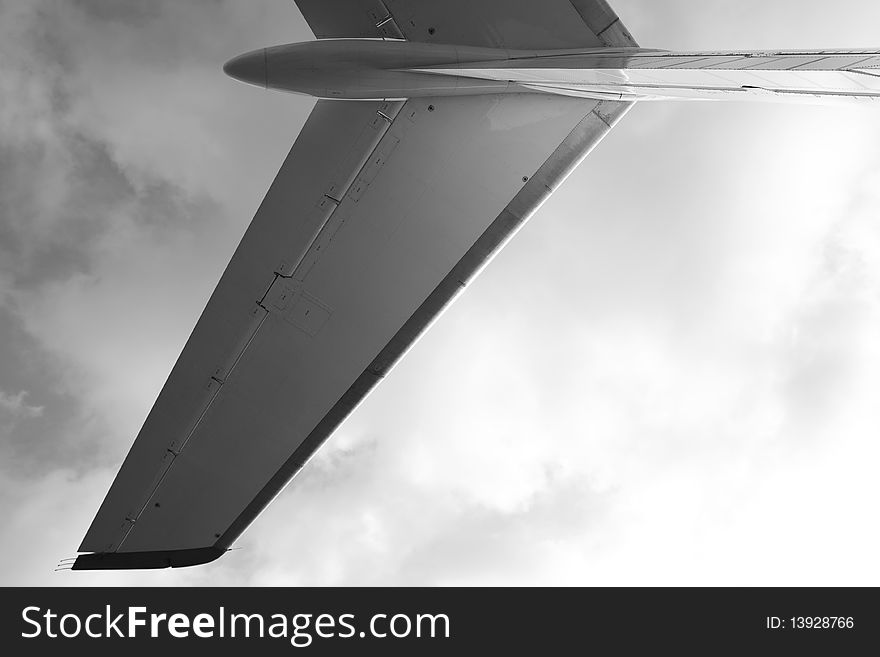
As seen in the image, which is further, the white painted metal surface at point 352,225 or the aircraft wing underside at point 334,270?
the aircraft wing underside at point 334,270

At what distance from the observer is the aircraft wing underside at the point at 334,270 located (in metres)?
7.51

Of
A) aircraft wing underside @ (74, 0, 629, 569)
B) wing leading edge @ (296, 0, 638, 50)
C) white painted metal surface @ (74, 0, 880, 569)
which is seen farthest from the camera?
aircraft wing underside @ (74, 0, 629, 569)

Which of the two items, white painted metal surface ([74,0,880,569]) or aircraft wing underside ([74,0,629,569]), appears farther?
aircraft wing underside ([74,0,629,569])

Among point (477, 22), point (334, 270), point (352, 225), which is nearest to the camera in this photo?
point (477, 22)

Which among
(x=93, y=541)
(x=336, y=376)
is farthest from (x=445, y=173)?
(x=93, y=541)

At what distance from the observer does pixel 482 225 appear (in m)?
7.73

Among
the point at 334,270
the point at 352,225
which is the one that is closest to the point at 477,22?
the point at 352,225

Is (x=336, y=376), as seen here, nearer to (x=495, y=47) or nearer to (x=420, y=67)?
(x=420, y=67)

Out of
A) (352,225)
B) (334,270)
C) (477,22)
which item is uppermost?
(477,22)

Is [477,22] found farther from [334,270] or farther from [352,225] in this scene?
[334,270]

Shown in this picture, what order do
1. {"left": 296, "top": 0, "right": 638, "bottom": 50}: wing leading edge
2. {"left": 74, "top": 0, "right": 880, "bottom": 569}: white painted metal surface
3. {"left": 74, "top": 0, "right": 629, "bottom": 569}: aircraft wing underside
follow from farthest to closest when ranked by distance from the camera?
{"left": 74, "top": 0, "right": 629, "bottom": 569}: aircraft wing underside < {"left": 74, "top": 0, "right": 880, "bottom": 569}: white painted metal surface < {"left": 296, "top": 0, "right": 638, "bottom": 50}: wing leading edge

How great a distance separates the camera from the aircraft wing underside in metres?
7.51

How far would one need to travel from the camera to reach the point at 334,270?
8.01 metres

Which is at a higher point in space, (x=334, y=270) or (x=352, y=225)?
(x=352, y=225)
